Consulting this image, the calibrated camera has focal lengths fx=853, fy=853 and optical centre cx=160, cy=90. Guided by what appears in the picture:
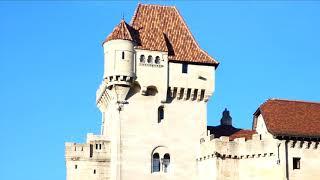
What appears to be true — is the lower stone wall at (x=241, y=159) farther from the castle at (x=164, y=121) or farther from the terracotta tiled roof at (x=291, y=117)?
the terracotta tiled roof at (x=291, y=117)

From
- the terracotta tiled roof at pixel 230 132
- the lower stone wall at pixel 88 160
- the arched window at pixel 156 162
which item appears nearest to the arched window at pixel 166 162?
the arched window at pixel 156 162

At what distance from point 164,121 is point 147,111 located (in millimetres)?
1674

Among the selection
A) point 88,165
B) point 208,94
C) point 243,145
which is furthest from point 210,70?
point 88,165

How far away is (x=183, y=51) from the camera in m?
72.9

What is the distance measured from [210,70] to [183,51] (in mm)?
2834

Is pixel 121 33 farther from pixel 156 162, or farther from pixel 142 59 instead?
pixel 156 162

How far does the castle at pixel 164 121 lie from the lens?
2675 inches

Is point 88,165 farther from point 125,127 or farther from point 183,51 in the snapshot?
point 183,51

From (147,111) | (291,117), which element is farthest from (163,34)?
(291,117)

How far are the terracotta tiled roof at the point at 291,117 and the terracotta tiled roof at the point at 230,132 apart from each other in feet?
7.23

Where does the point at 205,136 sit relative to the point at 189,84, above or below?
below

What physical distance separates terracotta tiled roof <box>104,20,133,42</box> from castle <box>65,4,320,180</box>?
0.08 metres

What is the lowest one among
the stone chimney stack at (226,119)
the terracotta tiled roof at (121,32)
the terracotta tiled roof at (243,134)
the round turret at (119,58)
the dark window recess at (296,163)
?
the dark window recess at (296,163)

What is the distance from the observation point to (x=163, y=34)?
73312mm
